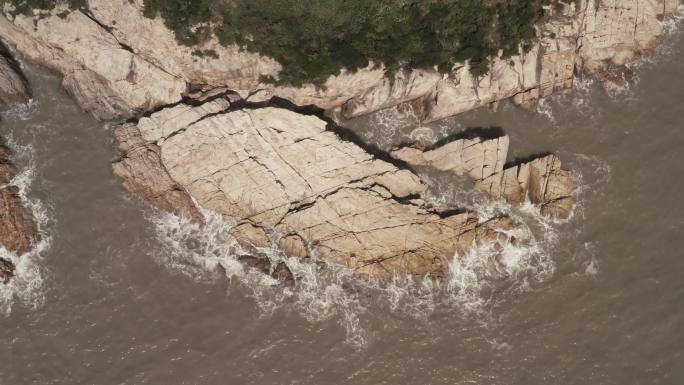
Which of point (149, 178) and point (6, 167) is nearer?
point (149, 178)

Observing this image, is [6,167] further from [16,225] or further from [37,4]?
[37,4]

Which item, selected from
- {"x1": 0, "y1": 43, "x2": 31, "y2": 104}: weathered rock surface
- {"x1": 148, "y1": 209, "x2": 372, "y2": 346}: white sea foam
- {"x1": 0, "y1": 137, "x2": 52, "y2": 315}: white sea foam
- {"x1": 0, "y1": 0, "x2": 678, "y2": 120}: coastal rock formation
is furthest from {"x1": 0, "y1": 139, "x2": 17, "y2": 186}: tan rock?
{"x1": 148, "y1": 209, "x2": 372, "y2": 346}: white sea foam

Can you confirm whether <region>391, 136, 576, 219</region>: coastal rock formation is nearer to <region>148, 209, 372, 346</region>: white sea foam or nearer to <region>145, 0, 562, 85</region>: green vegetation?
<region>145, 0, 562, 85</region>: green vegetation

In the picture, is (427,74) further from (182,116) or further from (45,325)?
(45,325)

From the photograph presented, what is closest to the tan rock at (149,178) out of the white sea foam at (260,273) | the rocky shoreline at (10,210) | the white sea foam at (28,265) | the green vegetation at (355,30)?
the white sea foam at (260,273)

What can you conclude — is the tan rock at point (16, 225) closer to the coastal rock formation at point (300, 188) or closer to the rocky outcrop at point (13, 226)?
the rocky outcrop at point (13, 226)

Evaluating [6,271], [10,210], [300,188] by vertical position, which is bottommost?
[6,271]

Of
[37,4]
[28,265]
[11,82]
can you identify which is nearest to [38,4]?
[37,4]
